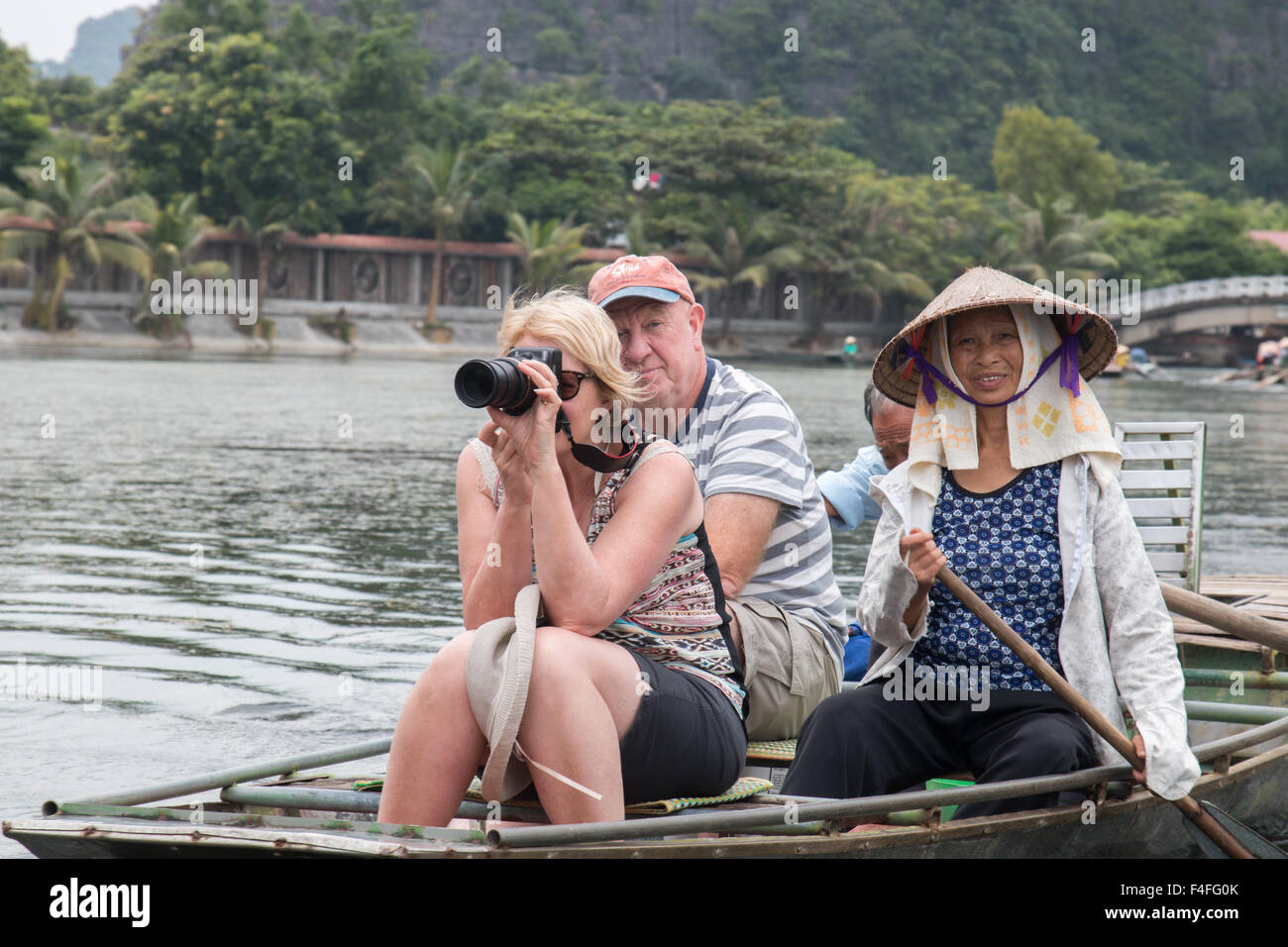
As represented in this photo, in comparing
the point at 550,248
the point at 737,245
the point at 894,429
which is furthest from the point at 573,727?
the point at 737,245

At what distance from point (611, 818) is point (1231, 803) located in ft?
4.97

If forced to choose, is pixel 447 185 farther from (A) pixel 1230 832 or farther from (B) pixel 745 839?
(B) pixel 745 839

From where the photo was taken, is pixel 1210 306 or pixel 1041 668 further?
pixel 1210 306

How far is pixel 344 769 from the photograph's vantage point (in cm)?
516

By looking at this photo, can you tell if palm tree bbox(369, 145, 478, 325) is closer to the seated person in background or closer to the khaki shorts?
the seated person in background

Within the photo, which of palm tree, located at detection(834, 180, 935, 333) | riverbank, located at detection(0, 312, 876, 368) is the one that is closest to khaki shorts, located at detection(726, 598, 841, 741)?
riverbank, located at detection(0, 312, 876, 368)

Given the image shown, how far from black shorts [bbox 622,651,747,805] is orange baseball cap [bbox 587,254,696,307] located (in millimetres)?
988

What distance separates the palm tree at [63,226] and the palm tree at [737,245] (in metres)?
15.2

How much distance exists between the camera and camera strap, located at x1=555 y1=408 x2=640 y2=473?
3.00 m

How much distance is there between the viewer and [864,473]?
500cm

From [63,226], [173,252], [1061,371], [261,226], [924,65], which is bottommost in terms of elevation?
[1061,371]

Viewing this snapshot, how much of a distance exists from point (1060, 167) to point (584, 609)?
62.3 m

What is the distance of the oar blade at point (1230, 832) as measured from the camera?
335 cm
